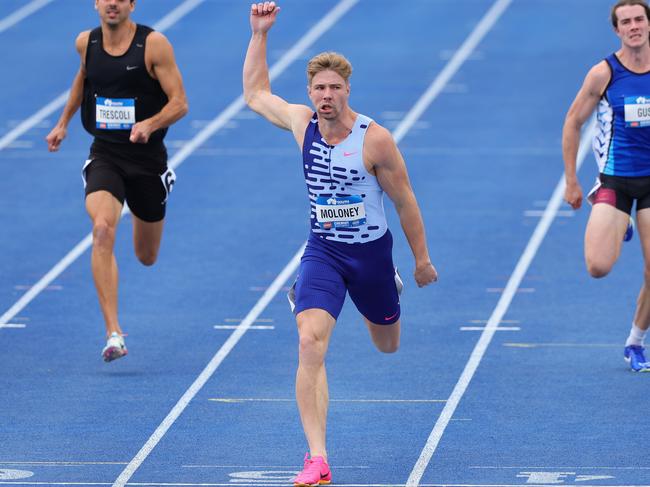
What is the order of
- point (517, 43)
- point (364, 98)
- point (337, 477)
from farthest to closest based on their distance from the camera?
point (517, 43)
point (364, 98)
point (337, 477)

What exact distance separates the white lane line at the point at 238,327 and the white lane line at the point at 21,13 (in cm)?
419

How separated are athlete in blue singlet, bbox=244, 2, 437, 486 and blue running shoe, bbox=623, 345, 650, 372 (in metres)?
2.14

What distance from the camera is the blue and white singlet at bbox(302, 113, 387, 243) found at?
276 inches

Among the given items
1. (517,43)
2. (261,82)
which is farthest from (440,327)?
(517,43)

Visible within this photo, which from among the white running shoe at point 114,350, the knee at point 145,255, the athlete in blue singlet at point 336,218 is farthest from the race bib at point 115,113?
the athlete in blue singlet at point 336,218

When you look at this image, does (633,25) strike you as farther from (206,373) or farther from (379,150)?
(206,373)

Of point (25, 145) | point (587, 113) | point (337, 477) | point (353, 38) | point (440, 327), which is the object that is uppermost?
point (353, 38)

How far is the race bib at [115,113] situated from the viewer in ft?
31.0

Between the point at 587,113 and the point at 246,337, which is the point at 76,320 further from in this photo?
the point at 587,113

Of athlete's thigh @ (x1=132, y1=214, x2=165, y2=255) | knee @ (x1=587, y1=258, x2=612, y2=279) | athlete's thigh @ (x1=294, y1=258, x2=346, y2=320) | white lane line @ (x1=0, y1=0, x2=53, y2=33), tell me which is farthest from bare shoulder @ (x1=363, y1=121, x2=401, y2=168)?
white lane line @ (x1=0, y1=0, x2=53, y2=33)

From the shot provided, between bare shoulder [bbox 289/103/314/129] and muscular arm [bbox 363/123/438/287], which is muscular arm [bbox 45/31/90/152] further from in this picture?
muscular arm [bbox 363/123/438/287]

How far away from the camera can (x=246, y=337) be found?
10.0 m

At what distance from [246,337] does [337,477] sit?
10.7 ft

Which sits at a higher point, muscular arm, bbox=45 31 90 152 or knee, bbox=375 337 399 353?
muscular arm, bbox=45 31 90 152
